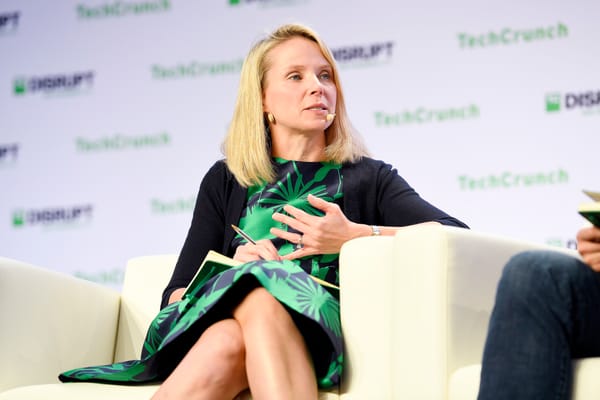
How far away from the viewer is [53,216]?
12.8ft

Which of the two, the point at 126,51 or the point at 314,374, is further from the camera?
the point at 126,51

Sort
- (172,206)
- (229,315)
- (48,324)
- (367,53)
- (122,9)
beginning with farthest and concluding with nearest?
(122,9), (172,206), (367,53), (48,324), (229,315)

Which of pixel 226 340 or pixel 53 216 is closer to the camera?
pixel 226 340

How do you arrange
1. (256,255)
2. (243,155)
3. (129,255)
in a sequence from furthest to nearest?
(129,255), (243,155), (256,255)

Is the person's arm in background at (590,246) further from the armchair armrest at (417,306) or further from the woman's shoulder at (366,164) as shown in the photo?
the woman's shoulder at (366,164)

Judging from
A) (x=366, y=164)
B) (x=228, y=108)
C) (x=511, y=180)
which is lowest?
(x=511, y=180)

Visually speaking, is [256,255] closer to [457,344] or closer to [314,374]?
[314,374]

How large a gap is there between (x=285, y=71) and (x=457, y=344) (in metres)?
0.92

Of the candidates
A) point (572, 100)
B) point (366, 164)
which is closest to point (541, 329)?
point (366, 164)

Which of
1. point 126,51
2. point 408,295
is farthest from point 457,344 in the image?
point 126,51

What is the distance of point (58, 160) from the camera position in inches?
155

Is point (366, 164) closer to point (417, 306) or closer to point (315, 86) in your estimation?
point (315, 86)

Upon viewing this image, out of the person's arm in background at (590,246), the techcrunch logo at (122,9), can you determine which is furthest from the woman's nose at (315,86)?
the techcrunch logo at (122,9)

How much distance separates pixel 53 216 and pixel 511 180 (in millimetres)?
2008
